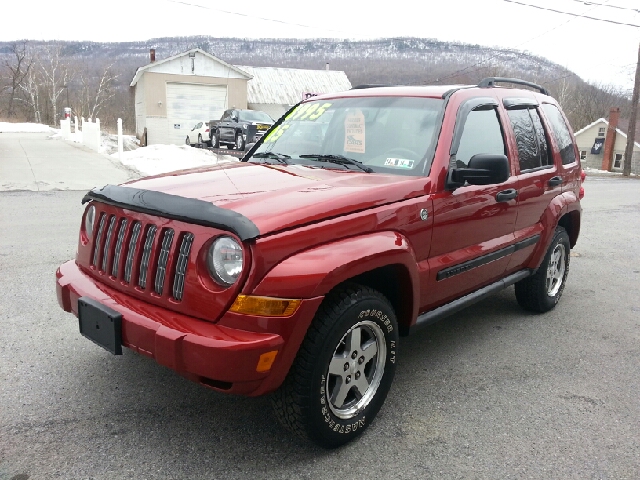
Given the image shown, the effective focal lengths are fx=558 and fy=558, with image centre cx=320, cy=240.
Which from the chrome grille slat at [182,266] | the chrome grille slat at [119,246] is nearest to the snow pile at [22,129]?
the chrome grille slat at [119,246]

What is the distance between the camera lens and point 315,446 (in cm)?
283

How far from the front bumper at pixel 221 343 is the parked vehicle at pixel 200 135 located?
2422cm

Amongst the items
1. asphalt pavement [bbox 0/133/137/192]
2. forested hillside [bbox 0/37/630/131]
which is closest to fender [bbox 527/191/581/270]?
asphalt pavement [bbox 0/133/137/192]

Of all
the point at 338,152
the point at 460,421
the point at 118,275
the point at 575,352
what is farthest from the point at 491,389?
the point at 118,275

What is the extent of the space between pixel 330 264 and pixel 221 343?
607 millimetres

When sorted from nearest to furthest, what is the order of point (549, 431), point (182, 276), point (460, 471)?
point (182, 276) → point (460, 471) → point (549, 431)

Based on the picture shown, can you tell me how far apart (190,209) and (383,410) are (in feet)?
5.35

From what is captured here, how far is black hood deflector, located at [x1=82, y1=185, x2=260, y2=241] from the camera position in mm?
2406

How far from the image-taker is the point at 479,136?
383 cm

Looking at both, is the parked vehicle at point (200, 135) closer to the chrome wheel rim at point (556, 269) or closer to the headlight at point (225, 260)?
the chrome wheel rim at point (556, 269)

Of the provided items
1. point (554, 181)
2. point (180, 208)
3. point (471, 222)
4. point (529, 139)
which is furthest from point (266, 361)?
point (554, 181)

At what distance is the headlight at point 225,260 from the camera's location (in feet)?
8.02

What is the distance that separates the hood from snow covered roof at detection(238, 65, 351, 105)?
3837cm

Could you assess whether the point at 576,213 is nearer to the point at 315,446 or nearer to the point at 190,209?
the point at 315,446
